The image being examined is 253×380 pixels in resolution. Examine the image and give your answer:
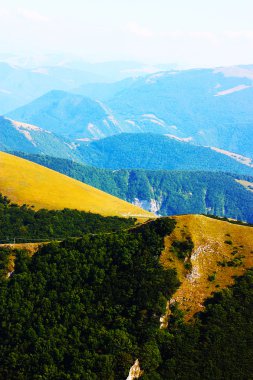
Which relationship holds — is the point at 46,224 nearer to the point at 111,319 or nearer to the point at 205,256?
the point at 205,256

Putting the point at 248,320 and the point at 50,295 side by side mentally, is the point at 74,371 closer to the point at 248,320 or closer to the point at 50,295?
the point at 50,295

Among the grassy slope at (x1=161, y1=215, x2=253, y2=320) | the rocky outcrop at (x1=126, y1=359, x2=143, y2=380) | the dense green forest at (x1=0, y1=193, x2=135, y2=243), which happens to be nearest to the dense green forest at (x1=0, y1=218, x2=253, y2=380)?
the rocky outcrop at (x1=126, y1=359, x2=143, y2=380)

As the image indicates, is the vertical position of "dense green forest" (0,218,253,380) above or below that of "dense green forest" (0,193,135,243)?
above

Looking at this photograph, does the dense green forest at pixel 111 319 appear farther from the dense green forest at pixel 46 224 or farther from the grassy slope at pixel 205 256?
the dense green forest at pixel 46 224

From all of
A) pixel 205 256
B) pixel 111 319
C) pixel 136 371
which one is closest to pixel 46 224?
pixel 205 256

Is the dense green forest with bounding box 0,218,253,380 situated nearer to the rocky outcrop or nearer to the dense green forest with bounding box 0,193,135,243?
the rocky outcrop

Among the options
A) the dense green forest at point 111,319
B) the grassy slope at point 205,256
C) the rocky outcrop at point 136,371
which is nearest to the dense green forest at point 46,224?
the grassy slope at point 205,256
